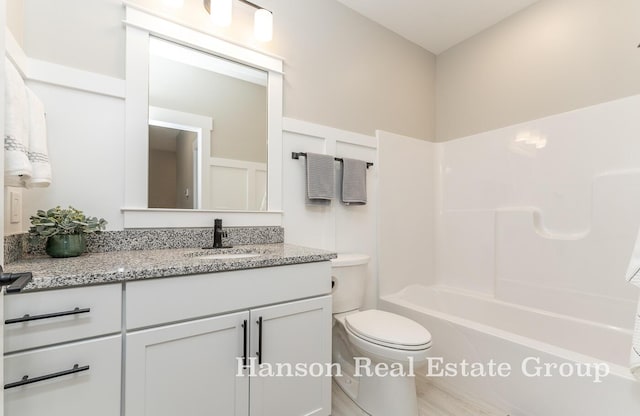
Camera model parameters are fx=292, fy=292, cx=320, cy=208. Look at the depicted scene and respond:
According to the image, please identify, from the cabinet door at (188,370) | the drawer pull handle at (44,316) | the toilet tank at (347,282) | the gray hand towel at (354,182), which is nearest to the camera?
the drawer pull handle at (44,316)

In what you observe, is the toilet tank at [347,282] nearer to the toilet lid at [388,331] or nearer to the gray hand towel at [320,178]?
the toilet lid at [388,331]

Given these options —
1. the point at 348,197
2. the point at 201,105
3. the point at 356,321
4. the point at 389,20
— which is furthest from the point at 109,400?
the point at 389,20

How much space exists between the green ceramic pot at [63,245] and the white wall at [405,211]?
5.87 ft

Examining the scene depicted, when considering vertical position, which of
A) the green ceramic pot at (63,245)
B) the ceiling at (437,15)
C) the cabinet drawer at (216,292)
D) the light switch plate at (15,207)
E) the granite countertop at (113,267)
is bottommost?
the cabinet drawer at (216,292)

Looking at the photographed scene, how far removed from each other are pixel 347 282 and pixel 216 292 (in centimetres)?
93

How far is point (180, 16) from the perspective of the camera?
1493 mm

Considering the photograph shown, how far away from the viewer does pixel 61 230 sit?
1.08 meters

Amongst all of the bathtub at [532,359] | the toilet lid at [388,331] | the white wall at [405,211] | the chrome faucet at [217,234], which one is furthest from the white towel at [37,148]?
the bathtub at [532,359]

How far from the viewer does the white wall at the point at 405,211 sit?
228 cm

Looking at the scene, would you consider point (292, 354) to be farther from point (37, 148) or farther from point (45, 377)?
point (37, 148)

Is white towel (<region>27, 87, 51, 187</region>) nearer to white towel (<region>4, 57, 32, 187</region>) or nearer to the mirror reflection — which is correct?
white towel (<region>4, 57, 32, 187</region>)

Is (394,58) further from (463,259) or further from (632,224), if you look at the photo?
(632,224)

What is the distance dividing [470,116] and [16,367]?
2922 mm

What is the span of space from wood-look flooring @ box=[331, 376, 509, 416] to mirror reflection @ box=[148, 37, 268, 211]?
1.17 meters
